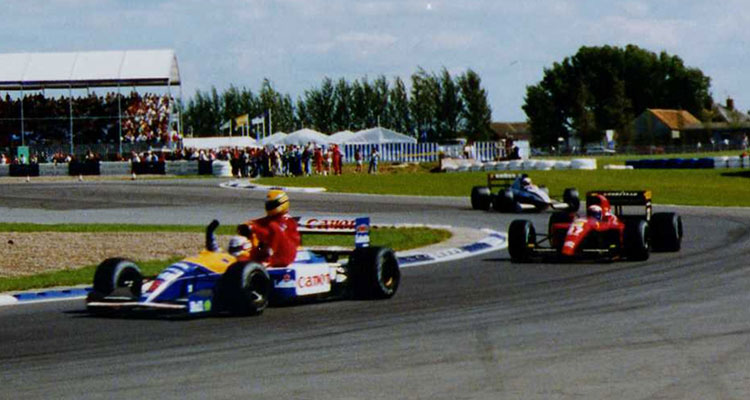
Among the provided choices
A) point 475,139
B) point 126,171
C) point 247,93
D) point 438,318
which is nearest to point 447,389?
point 438,318

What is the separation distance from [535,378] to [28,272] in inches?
444

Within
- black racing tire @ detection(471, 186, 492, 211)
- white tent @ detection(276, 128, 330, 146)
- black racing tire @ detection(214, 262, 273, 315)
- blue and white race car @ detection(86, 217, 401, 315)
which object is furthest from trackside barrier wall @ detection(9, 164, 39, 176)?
black racing tire @ detection(214, 262, 273, 315)

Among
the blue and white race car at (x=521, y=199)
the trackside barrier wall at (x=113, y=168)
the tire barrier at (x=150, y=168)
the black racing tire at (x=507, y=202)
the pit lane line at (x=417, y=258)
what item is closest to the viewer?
the pit lane line at (x=417, y=258)

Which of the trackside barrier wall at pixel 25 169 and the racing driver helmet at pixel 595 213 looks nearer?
the racing driver helmet at pixel 595 213

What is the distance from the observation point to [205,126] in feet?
444

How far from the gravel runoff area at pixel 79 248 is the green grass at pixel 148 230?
2.42 feet

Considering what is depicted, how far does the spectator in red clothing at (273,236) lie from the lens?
1404cm

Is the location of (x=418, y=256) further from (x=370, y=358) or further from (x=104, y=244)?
(x=370, y=358)

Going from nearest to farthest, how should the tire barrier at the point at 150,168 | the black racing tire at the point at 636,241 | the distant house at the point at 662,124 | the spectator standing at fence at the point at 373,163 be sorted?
the black racing tire at the point at 636,241
the spectator standing at fence at the point at 373,163
the tire barrier at the point at 150,168
the distant house at the point at 662,124

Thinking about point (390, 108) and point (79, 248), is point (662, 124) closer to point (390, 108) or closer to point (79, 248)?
point (390, 108)

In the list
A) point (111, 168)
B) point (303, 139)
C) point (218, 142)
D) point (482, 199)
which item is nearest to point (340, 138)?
point (303, 139)

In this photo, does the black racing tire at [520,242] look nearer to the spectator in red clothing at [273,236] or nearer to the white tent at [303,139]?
the spectator in red clothing at [273,236]

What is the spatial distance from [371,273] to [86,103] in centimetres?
7005

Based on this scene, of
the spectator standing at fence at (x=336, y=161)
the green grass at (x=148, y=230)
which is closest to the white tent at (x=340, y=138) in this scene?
the spectator standing at fence at (x=336, y=161)
